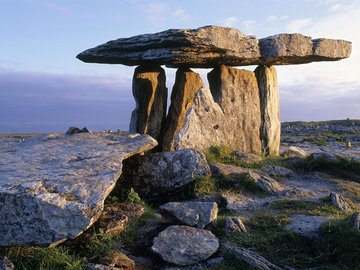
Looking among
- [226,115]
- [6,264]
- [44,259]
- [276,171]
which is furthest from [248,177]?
[6,264]

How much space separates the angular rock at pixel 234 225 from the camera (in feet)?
26.6

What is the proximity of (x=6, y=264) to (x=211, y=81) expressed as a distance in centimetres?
1077

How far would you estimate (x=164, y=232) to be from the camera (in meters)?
7.84

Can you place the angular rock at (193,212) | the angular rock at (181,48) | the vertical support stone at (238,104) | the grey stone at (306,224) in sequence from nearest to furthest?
the grey stone at (306,224) < the angular rock at (193,212) < the angular rock at (181,48) < the vertical support stone at (238,104)

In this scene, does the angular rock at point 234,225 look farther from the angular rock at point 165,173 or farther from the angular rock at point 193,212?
the angular rock at point 165,173

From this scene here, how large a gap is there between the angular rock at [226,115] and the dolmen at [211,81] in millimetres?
32

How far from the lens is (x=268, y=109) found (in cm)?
1716

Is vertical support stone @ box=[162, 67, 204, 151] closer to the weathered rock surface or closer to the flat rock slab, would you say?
the weathered rock surface

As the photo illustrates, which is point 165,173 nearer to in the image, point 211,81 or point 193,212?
point 193,212

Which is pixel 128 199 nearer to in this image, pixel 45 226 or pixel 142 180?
pixel 142 180

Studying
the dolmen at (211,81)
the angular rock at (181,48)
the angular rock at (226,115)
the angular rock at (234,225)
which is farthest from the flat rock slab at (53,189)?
the dolmen at (211,81)

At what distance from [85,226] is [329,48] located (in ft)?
39.7

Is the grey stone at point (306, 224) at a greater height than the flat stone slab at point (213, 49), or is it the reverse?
the flat stone slab at point (213, 49)

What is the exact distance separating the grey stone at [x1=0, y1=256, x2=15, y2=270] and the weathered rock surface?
19.1 feet
